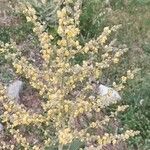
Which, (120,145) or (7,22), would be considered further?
(7,22)

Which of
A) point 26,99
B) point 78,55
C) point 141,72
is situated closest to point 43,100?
point 26,99

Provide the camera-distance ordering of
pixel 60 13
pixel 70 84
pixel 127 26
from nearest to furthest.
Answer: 1. pixel 60 13
2. pixel 70 84
3. pixel 127 26

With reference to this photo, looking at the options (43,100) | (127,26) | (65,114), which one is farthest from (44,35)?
(127,26)

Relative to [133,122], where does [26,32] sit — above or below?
above


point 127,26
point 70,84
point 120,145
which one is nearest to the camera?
point 70,84

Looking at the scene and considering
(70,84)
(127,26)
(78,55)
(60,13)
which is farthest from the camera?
(127,26)

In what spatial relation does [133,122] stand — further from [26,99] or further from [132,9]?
[132,9]

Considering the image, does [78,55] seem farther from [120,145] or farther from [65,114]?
[65,114]

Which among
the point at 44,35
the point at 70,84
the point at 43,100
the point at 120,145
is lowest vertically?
the point at 120,145

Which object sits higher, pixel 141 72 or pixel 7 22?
pixel 7 22
